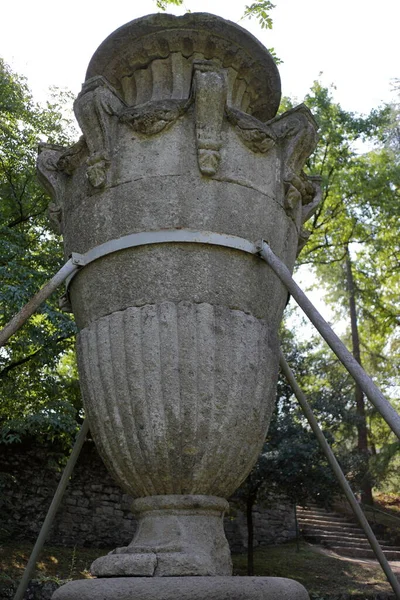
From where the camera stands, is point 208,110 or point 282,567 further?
point 282,567

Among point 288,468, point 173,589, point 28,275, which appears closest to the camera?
point 173,589

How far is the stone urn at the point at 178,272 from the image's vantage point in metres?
2.79

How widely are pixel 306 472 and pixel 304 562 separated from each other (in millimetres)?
2116

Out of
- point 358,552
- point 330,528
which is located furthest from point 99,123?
point 330,528

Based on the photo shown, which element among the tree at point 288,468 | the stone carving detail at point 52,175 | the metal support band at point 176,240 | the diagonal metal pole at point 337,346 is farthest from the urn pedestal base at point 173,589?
the tree at point 288,468

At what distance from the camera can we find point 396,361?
1839 cm

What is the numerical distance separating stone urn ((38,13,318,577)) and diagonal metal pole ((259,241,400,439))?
5.6 inches

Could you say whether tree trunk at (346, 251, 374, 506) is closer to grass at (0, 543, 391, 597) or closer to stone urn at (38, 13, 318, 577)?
grass at (0, 543, 391, 597)

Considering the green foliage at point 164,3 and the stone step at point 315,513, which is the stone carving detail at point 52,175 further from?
the stone step at point 315,513

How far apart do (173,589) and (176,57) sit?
2.76m

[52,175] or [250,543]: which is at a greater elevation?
[52,175]

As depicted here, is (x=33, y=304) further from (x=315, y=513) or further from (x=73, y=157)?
(x=315, y=513)

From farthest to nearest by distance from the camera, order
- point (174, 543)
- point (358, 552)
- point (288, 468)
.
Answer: point (358, 552), point (288, 468), point (174, 543)

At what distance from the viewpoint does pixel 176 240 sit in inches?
117
